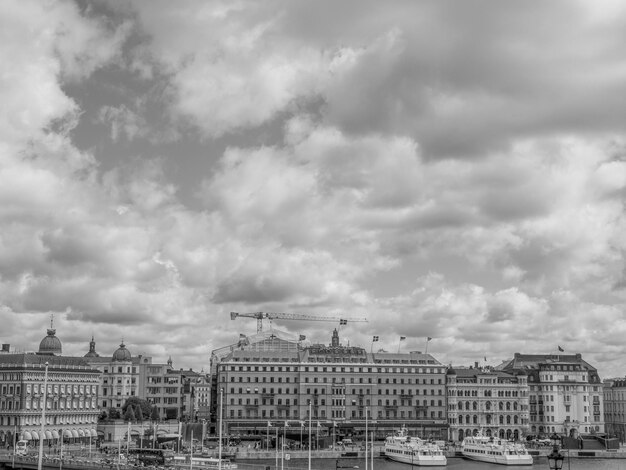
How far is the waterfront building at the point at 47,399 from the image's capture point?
556 ft

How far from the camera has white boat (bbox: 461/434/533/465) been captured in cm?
16100

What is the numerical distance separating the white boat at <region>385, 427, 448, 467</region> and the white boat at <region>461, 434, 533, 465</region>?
925 cm

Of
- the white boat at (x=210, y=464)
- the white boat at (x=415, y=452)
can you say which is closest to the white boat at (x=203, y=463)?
the white boat at (x=210, y=464)

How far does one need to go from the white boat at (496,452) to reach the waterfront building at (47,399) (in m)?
78.6

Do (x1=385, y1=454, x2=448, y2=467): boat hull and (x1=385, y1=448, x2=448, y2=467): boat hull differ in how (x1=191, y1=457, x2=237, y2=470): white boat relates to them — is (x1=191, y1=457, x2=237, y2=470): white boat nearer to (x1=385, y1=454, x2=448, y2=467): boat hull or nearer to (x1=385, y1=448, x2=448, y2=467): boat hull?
(x1=385, y1=448, x2=448, y2=467): boat hull

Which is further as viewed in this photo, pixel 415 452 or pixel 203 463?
pixel 415 452

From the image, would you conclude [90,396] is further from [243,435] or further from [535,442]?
[535,442]

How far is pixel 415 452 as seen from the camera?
157 meters

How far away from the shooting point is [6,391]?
173 meters

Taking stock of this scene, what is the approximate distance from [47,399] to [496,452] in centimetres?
8744

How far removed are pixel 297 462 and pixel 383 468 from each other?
1588 cm

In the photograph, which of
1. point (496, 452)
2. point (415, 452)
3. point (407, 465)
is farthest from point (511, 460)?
point (407, 465)

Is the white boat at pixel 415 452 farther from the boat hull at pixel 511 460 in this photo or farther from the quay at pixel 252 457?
the boat hull at pixel 511 460

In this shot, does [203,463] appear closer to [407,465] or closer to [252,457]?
[252,457]
